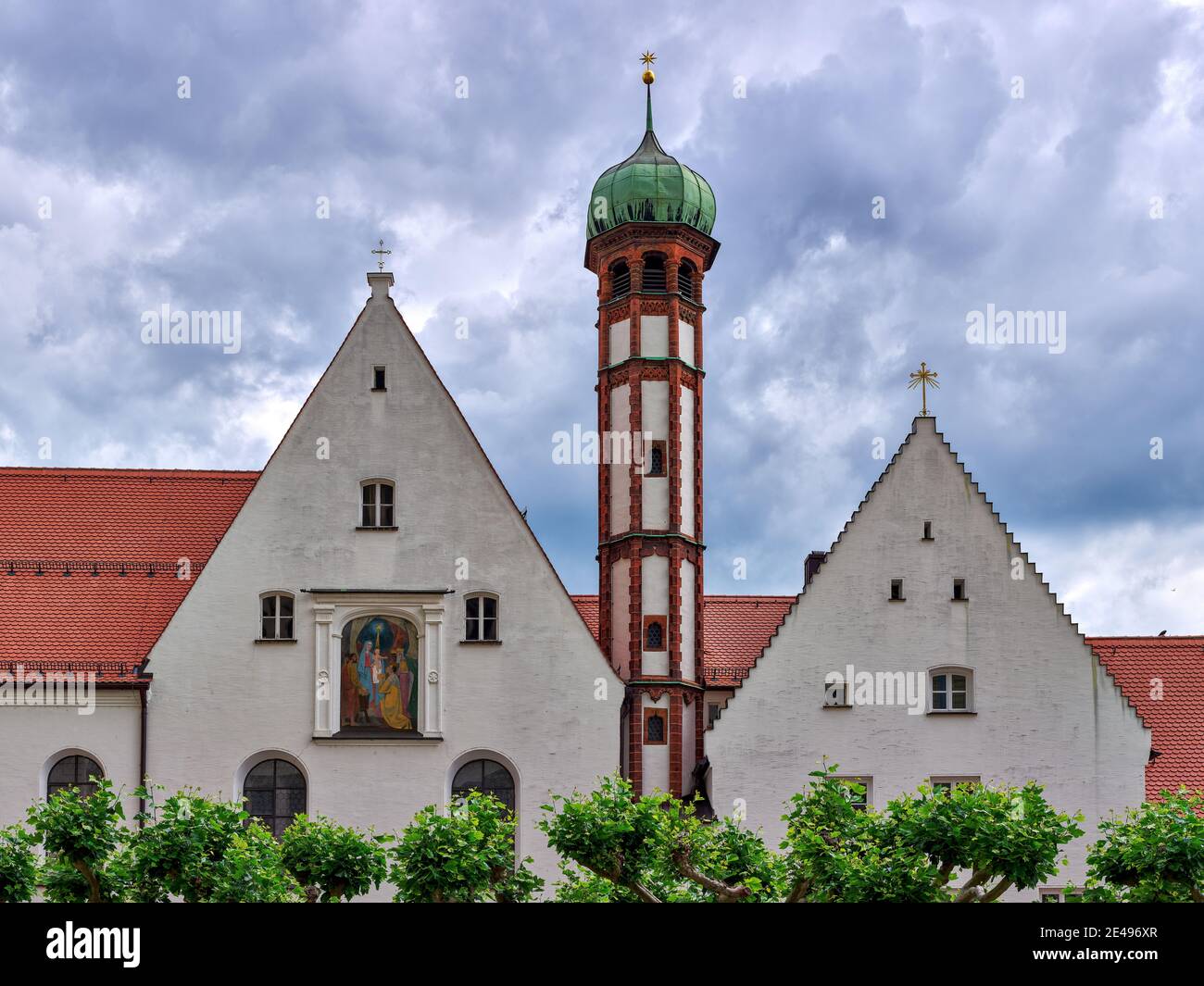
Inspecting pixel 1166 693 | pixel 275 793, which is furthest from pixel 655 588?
pixel 1166 693

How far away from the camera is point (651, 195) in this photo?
45.1 meters

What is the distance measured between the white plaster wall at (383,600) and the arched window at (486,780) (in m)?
0.44

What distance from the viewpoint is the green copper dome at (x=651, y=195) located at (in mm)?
45031

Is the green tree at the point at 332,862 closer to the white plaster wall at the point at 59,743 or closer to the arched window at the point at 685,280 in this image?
the white plaster wall at the point at 59,743

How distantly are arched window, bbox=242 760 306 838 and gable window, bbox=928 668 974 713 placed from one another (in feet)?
47.5

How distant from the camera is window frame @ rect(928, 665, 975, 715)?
4112 cm

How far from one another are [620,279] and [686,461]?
5.10 meters

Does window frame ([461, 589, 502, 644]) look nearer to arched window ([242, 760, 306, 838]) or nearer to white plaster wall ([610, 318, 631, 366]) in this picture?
arched window ([242, 760, 306, 838])

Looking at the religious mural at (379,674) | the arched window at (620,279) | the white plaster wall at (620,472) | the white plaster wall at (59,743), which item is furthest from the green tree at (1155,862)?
the white plaster wall at (59,743)

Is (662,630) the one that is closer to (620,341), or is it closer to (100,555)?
(620,341)
